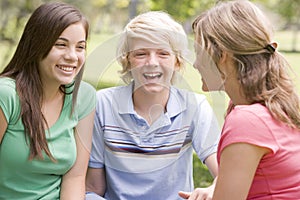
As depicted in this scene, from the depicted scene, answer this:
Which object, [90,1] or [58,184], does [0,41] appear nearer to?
[90,1]

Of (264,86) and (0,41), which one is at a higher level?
(264,86)

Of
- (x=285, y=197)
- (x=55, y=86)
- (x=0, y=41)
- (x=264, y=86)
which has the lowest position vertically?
(x=0, y=41)

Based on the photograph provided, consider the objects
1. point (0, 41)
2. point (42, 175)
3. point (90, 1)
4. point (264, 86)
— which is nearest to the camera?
point (264, 86)

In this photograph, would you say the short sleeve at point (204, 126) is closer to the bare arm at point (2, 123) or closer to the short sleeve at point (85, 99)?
the short sleeve at point (85, 99)

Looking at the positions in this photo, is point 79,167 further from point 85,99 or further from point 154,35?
point 154,35

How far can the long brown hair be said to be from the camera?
2012 mm

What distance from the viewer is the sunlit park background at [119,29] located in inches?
84.6

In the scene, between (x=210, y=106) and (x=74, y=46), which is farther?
(x=210, y=106)

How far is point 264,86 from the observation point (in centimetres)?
172

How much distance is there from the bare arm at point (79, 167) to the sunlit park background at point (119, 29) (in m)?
0.17

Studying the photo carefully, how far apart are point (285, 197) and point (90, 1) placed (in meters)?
11.7

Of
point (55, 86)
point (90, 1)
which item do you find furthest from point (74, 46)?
point (90, 1)

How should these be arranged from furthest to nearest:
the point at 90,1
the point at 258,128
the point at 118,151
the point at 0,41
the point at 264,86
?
A: the point at 90,1 → the point at 0,41 → the point at 118,151 → the point at 264,86 → the point at 258,128

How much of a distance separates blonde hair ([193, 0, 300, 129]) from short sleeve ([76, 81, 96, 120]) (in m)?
0.60
